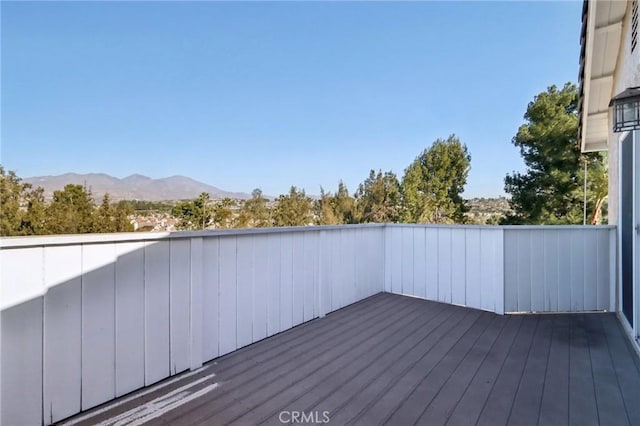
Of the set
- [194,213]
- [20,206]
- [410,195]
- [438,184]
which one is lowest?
[194,213]

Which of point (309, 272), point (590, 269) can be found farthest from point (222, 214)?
point (590, 269)

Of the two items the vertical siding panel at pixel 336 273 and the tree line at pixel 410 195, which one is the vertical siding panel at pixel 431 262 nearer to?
the vertical siding panel at pixel 336 273

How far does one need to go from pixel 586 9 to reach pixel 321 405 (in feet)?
16.2

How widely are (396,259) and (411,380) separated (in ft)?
8.98

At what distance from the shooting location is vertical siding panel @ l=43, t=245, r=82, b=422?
1851 mm

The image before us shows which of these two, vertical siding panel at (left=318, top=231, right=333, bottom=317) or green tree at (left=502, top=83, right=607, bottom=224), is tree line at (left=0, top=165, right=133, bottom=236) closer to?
vertical siding panel at (left=318, top=231, right=333, bottom=317)

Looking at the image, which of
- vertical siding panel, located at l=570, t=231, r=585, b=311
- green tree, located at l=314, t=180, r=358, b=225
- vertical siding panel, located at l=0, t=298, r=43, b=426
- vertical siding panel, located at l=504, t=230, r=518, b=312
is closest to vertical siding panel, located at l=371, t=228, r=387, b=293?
vertical siding panel, located at l=504, t=230, r=518, b=312

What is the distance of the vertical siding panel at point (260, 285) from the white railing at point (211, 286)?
0.01 meters

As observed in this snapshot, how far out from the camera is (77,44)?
950 centimetres

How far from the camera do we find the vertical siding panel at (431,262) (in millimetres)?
4637

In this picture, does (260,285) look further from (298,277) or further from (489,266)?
(489,266)

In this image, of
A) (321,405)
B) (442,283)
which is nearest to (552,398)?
(321,405)

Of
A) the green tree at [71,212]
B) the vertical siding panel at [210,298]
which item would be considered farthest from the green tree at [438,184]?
the vertical siding panel at [210,298]

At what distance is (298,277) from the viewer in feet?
11.9
